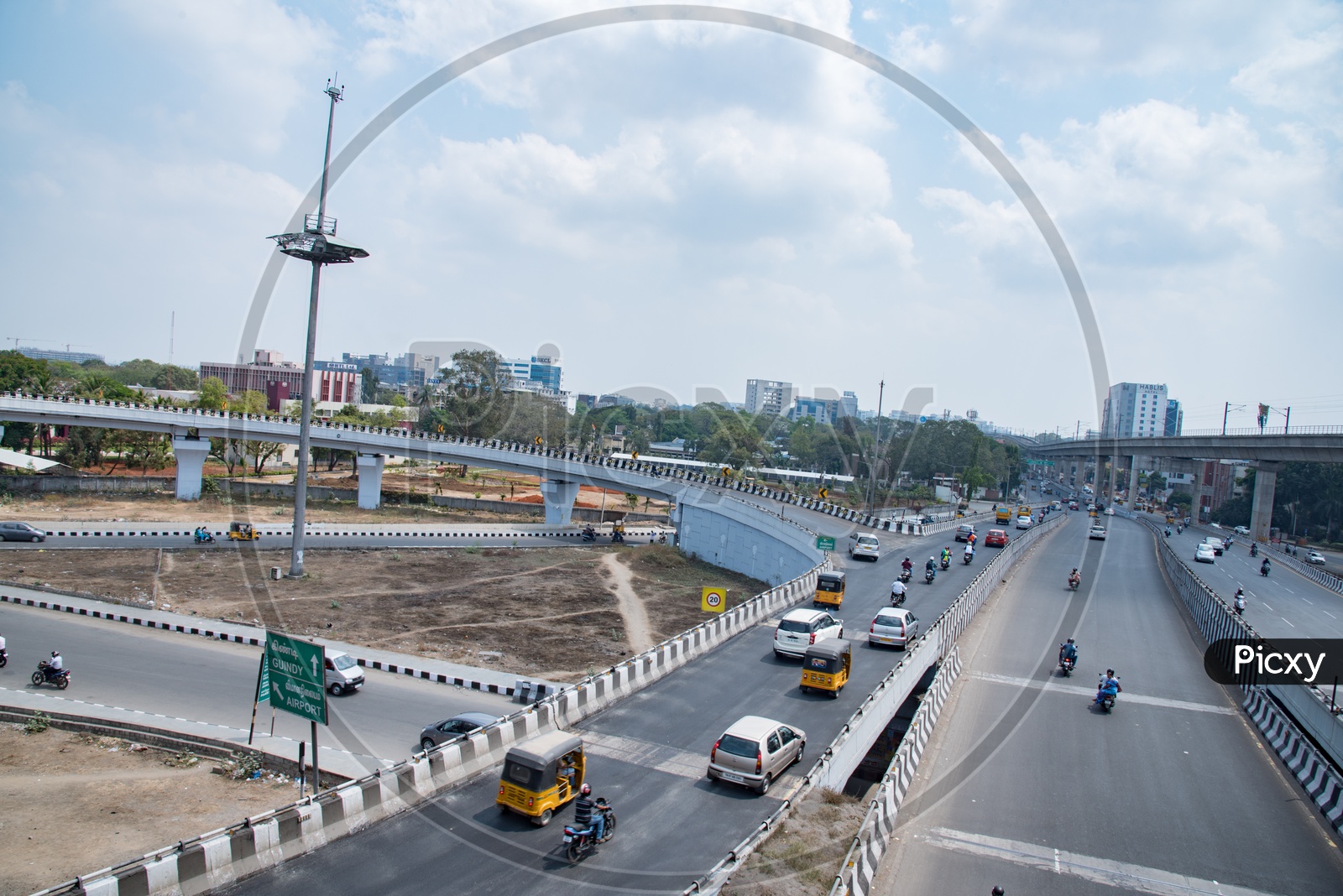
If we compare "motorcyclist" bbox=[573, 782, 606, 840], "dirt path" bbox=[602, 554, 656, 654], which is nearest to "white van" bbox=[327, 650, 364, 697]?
"dirt path" bbox=[602, 554, 656, 654]

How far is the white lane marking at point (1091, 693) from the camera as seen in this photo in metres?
25.2

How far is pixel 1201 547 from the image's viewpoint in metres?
61.5

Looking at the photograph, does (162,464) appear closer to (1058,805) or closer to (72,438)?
(72,438)

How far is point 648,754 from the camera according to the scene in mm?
17125

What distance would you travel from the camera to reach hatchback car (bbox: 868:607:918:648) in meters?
27.0

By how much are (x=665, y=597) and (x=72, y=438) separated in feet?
221

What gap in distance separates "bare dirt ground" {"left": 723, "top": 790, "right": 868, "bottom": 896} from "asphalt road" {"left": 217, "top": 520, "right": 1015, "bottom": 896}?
89 cm

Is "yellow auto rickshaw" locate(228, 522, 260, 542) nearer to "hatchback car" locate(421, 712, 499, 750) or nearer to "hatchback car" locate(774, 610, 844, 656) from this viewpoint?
"hatchback car" locate(421, 712, 499, 750)

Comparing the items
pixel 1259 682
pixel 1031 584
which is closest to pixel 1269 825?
pixel 1259 682

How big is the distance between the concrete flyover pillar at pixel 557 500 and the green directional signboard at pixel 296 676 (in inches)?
2079

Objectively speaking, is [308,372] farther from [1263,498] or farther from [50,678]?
[1263,498]

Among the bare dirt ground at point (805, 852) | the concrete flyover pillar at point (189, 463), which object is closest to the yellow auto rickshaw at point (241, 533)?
the concrete flyover pillar at point (189, 463)

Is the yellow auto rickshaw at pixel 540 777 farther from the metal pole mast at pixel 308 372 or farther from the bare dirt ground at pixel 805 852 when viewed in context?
the metal pole mast at pixel 308 372

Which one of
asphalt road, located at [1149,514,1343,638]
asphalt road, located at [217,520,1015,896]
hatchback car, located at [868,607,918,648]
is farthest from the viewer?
asphalt road, located at [1149,514,1343,638]
